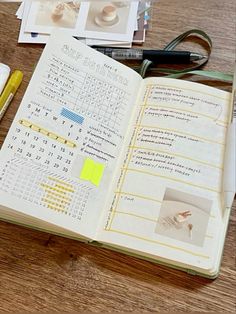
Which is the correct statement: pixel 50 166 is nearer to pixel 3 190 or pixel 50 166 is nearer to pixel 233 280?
pixel 3 190

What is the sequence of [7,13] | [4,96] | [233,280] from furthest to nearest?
[7,13], [4,96], [233,280]

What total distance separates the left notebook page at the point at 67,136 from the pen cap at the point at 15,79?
8 cm

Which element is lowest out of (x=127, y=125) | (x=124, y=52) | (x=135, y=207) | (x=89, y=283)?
(x=89, y=283)

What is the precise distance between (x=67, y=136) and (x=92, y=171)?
2.4 inches

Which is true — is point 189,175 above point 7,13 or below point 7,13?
below

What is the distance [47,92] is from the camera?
0.72 meters

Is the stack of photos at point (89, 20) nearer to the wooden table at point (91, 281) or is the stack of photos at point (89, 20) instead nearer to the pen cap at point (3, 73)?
the pen cap at point (3, 73)

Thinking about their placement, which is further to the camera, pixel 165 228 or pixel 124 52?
pixel 124 52

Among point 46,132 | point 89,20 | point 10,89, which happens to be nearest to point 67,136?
point 46,132

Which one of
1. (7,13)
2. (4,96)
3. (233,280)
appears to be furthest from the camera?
(7,13)

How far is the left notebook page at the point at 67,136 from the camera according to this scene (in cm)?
66

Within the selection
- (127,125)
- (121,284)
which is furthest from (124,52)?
(121,284)

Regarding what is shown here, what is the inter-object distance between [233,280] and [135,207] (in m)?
0.15

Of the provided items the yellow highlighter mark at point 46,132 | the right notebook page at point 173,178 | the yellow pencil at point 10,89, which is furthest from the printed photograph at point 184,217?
the yellow pencil at point 10,89
